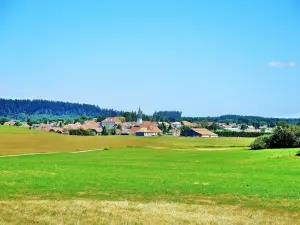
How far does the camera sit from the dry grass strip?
2124 cm

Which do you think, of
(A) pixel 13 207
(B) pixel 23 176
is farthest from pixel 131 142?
(A) pixel 13 207

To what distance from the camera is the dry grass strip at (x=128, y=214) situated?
2124 centimetres

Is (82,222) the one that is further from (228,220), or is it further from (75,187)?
(75,187)

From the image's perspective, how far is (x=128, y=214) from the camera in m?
23.0

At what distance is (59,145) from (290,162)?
67.4 meters

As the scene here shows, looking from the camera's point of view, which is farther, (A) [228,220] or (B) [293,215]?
(B) [293,215]

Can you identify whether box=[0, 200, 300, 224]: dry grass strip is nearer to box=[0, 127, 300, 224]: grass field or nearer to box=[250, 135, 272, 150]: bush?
box=[0, 127, 300, 224]: grass field

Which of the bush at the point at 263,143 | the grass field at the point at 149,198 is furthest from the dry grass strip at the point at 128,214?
the bush at the point at 263,143

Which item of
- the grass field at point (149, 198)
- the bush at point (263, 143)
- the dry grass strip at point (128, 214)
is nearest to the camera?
the dry grass strip at point (128, 214)

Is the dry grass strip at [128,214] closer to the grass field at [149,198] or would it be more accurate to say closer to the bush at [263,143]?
the grass field at [149,198]

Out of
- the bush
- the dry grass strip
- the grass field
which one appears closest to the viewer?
the dry grass strip

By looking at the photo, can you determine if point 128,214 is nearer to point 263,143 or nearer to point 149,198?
point 149,198

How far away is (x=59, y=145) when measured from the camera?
376 ft

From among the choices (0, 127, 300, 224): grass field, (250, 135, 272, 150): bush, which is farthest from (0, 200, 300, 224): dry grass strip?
(250, 135, 272, 150): bush
